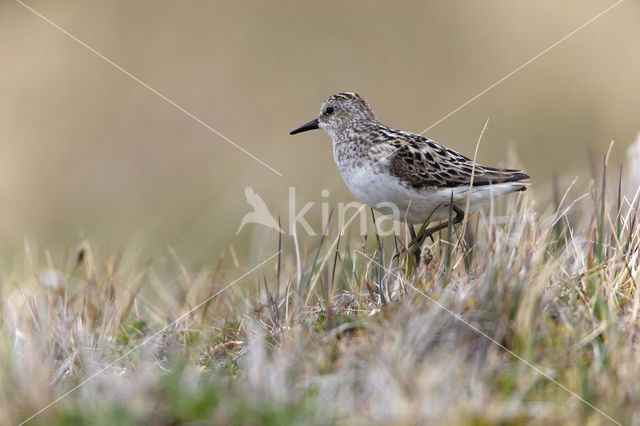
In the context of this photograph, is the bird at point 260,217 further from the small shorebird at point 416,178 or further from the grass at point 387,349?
the grass at point 387,349

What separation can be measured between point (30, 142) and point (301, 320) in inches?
364

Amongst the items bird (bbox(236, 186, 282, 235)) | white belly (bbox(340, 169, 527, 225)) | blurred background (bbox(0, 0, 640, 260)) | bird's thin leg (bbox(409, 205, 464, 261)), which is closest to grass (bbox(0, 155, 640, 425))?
bird's thin leg (bbox(409, 205, 464, 261))

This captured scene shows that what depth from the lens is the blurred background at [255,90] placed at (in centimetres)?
1202

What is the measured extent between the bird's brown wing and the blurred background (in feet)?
17.8

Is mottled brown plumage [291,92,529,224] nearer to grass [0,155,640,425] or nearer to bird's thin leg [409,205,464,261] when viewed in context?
bird's thin leg [409,205,464,261]

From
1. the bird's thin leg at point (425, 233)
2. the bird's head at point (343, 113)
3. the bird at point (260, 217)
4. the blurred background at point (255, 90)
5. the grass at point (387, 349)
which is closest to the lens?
the grass at point (387, 349)

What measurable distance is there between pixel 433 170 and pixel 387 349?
2.39 m

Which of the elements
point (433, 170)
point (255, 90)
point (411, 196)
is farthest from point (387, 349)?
point (255, 90)

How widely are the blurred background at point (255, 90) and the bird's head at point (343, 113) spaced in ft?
14.5

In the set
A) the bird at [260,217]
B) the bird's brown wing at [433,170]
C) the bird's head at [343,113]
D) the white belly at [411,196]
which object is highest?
the bird's head at [343,113]

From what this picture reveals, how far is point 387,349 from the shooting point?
3.37 metres

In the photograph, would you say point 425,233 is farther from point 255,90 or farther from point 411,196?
point 255,90

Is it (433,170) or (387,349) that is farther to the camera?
(433,170)

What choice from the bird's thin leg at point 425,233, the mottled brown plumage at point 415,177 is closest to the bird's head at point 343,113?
the mottled brown plumage at point 415,177
